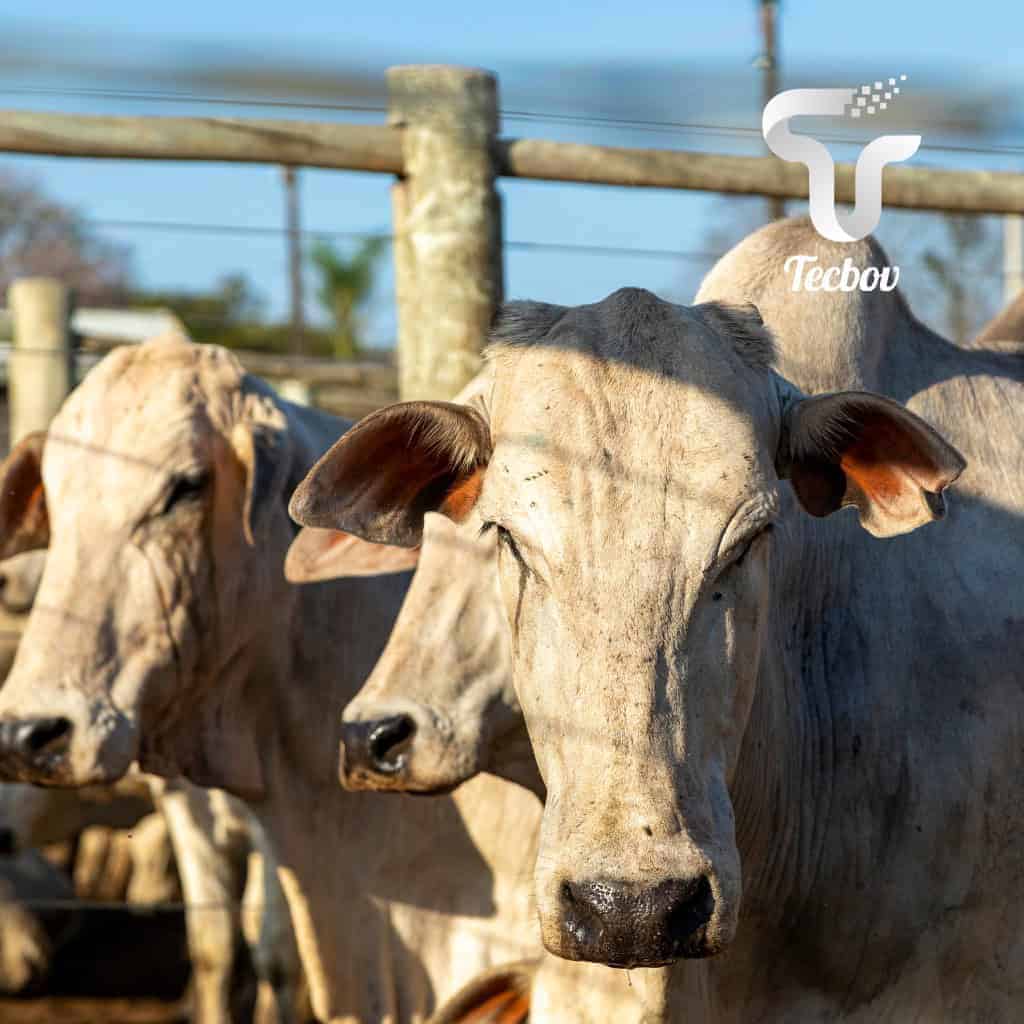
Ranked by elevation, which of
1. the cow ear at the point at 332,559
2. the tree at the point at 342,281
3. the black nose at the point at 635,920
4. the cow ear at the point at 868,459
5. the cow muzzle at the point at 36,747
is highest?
the cow ear at the point at 868,459

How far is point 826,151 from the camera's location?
453cm

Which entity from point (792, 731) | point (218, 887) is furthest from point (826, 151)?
point (218, 887)

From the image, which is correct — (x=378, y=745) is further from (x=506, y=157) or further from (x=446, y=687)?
(x=506, y=157)

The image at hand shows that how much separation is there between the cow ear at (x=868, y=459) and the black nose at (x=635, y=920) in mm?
724

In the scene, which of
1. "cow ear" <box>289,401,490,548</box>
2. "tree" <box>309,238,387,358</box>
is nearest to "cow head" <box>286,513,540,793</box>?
"cow ear" <box>289,401,490,548</box>

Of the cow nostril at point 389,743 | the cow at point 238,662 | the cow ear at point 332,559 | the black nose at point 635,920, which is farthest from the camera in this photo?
the cow ear at point 332,559

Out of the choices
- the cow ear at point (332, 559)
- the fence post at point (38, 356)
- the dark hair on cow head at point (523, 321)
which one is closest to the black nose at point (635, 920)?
the dark hair on cow head at point (523, 321)

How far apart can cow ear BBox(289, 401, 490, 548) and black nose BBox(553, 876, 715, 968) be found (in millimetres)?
749

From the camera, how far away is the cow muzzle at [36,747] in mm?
3645

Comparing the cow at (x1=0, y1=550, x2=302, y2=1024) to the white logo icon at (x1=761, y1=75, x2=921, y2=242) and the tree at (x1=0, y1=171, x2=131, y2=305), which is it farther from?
the tree at (x1=0, y1=171, x2=131, y2=305)

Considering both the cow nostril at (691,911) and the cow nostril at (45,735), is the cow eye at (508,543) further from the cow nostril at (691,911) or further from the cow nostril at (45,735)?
the cow nostril at (45,735)

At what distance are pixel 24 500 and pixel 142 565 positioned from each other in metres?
0.56

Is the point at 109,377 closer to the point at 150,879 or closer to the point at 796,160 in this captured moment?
the point at 796,160

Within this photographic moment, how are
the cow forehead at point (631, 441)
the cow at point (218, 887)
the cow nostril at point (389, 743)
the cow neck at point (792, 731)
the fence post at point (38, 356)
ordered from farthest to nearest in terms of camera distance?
1. the fence post at point (38, 356)
2. the cow at point (218, 887)
3. the cow nostril at point (389, 743)
4. the cow neck at point (792, 731)
5. the cow forehead at point (631, 441)
